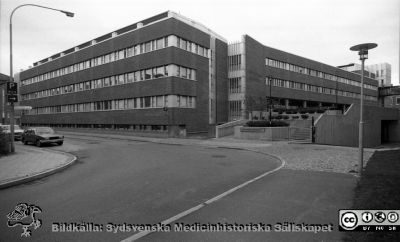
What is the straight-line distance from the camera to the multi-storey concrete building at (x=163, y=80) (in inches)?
1185

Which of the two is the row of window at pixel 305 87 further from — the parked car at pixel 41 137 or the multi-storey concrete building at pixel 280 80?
the parked car at pixel 41 137

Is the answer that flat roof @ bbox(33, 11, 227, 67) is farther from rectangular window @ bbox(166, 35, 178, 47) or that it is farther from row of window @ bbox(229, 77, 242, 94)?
row of window @ bbox(229, 77, 242, 94)

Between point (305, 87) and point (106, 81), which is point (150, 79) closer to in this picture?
point (106, 81)

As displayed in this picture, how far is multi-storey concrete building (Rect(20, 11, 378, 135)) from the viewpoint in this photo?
30.1 meters

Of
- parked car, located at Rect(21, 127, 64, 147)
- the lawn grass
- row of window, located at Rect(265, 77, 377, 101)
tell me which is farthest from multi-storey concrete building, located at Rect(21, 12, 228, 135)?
the lawn grass

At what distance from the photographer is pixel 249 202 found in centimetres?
616

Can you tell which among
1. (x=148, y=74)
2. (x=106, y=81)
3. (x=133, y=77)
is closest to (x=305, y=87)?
(x=148, y=74)

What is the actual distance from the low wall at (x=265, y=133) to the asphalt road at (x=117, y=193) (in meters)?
12.0

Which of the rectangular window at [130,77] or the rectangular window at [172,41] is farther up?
the rectangular window at [172,41]

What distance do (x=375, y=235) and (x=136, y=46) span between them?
1325 inches

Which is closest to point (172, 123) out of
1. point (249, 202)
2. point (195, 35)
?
point (195, 35)

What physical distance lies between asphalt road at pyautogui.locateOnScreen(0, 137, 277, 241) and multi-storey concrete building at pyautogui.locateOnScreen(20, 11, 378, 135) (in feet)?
62.1

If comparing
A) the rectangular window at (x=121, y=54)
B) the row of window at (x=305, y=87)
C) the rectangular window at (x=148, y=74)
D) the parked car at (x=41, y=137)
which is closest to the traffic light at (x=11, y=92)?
the parked car at (x=41, y=137)

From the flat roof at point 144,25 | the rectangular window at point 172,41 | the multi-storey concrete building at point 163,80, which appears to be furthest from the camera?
the flat roof at point 144,25
